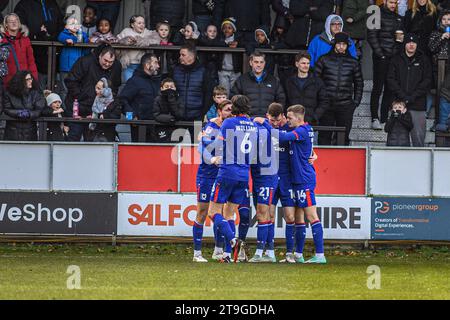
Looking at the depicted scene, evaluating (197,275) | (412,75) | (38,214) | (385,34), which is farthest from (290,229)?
(385,34)

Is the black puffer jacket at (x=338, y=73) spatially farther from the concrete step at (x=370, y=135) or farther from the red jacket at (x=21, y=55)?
the red jacket at (x=21, y=55)

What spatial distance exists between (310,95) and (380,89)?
2246mm

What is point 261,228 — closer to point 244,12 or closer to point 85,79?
point 85,79

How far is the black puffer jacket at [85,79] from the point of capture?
75.1 ft

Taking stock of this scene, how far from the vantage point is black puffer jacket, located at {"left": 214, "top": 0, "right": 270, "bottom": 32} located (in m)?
24.0

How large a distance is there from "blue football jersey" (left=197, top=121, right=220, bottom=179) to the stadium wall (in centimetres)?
310

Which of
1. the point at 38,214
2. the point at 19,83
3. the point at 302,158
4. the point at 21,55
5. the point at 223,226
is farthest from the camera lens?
the point at 21,55

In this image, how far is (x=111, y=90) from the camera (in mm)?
22781

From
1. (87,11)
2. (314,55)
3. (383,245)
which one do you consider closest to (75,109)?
(87,11)

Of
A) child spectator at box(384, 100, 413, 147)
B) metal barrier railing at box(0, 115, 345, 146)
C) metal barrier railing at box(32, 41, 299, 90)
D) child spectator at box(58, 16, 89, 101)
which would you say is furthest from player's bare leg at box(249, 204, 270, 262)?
child spectator at box(58, 16, 89, 101)

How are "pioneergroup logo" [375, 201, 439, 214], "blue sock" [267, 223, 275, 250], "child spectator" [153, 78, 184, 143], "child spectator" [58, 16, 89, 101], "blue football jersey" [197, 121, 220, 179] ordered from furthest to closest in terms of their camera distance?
"child spectator" [58, 16, 89, 101] < "child spectator" [153, 78, 184, 143] < "pioneergroup logo" [375, 201, 439, 214] < "blue sock" [267, 223, 275, 250] < "blue football jersey" [197, 121, 220, 179]

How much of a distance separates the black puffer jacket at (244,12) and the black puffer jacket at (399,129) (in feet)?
10.7

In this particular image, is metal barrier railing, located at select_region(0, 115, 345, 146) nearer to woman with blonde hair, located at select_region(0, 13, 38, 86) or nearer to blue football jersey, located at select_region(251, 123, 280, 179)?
woman with blonde hair, located at select_region(0, 13, 38, 86)

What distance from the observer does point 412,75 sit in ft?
77.8
